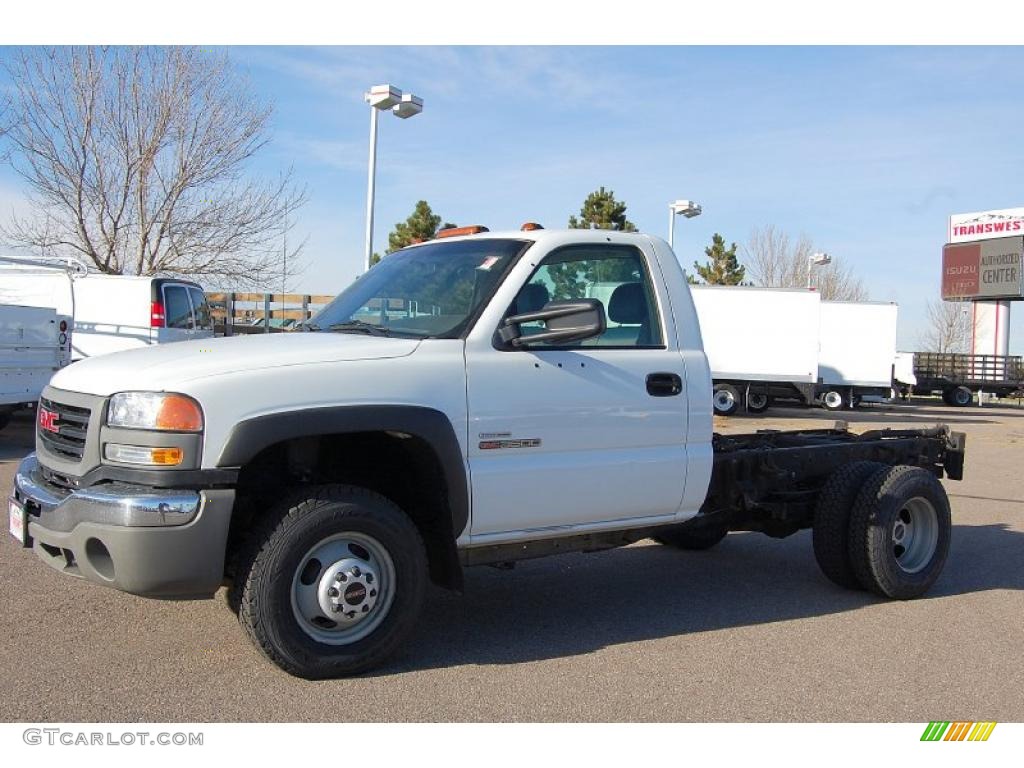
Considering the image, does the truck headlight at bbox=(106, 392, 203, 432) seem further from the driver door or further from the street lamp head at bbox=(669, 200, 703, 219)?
the street lamp head at bbox=(669, 200, 703, 219)

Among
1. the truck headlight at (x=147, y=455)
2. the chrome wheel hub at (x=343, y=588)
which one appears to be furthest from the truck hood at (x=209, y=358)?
the chrome wheel hub at (x=343, y=588)

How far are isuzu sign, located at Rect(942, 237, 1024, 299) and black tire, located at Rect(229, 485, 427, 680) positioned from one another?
4680 cm

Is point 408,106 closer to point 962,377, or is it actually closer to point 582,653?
point 582,653

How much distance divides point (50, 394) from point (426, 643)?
7.26 ft

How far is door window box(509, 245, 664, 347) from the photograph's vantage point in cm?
514


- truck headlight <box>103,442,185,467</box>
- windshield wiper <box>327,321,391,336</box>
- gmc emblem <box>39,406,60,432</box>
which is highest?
windshield wiper <box>327,321,391,336</box>

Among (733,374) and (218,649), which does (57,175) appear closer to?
(733,374)

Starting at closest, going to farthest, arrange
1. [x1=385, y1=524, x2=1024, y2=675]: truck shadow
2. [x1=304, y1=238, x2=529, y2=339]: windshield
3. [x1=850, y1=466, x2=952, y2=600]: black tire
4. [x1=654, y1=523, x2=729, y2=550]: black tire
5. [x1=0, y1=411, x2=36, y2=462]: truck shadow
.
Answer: [x1=304, y1=238, x2=529, y2=339]: windshield → [x1=385, y1=524, x2=1024, y2=675]: truck shadow → [x1=850, y1=466, x2=952, y2=600]: black tire → [x1=654, y1=523, x2=729, y2=550]: black tire → [x1=0, y1=411, x2=36, y2=462]: truck shadow

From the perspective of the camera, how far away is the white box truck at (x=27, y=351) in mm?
11891

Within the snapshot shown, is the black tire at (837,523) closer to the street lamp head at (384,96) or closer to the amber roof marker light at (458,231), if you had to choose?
the amber roof marker light at (458,231)

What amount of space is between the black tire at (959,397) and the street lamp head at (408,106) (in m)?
28.8

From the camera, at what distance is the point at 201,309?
17.5 meters

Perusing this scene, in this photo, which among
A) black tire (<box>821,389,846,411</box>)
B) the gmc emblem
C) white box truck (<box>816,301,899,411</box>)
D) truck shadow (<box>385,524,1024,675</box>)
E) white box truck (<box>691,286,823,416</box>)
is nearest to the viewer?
the gmc emblem

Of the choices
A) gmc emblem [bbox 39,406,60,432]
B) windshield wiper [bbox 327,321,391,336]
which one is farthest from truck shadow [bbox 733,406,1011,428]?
gmc emblem [bbox 39,406,60,432]
